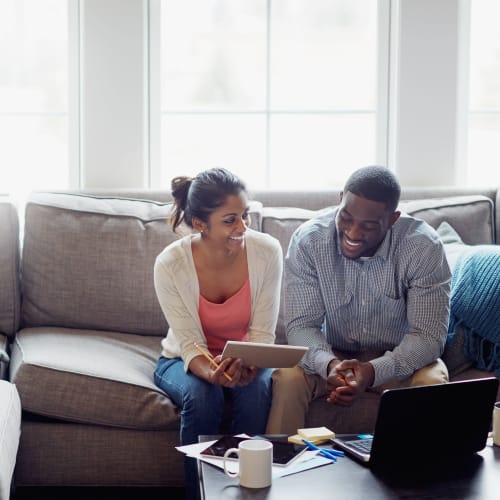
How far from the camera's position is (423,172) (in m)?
3.41

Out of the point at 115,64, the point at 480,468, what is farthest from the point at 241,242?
the point at 115,64

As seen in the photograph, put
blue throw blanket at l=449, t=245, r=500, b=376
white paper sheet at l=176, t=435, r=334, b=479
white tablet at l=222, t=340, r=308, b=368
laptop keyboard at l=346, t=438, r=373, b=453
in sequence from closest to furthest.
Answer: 1. white paper sheet at l=176, t=435, r=334, b=479
2. laptop keyboard at l=346, t=438, r=373, b=453
3. white tablet at l=222, t=340, r=308, b=368
4. blue throw blanket at l=449, t=245, r=500, b=376

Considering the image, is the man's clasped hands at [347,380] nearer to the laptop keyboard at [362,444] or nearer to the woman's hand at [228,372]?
the woman's hand at [228,372]

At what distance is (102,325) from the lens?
2836mm

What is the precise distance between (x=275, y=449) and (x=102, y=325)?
3.89 ft

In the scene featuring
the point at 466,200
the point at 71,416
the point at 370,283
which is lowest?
the point at 71,416

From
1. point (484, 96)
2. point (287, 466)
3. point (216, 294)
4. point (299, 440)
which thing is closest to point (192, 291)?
point (216, 294)

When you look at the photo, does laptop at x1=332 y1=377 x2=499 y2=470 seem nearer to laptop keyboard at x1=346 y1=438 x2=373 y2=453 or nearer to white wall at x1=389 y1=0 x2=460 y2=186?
laptop keyboard at x1=346 y1=438 x2=373 y2=453

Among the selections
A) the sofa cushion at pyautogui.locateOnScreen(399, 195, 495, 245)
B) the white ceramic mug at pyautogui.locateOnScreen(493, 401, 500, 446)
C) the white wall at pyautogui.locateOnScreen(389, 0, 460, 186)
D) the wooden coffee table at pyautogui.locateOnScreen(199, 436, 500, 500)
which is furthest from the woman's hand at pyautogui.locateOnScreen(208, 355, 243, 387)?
the white wall at pyautogui.locateOnScreen(389, 0, 460, 186)

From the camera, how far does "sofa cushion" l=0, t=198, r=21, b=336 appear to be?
111 inches

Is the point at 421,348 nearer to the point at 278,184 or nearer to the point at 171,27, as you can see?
the point at 278,184

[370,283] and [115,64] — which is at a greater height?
[115,64]

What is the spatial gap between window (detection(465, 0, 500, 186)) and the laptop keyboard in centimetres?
194

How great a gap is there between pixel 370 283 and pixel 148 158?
4.32ft
